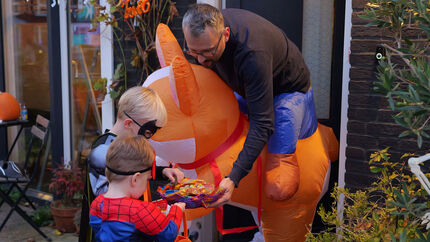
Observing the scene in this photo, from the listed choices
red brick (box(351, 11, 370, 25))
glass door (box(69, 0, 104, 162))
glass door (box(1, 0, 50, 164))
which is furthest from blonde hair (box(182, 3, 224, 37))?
glass door (box(1, 0, 50, 164))

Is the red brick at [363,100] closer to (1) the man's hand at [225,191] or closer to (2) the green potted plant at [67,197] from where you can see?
(1) the man's hand at [225,191]

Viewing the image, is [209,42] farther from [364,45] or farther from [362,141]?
[362,141]

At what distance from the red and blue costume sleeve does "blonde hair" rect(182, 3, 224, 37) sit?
3.23ft

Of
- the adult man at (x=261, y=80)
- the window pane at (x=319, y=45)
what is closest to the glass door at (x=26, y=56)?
the window pane at (x=319, y=45)

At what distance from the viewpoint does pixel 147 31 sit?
4840 millimetres

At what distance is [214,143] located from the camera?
3.25 m

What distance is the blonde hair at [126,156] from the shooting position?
2365 mm

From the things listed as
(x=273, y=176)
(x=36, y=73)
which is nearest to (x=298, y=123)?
(x=273, y=176)

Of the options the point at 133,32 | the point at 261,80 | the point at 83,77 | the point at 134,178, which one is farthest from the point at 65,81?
the point at 134,178

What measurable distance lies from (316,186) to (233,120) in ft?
2.43

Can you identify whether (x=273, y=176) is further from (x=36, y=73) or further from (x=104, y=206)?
(x=36, y=73)

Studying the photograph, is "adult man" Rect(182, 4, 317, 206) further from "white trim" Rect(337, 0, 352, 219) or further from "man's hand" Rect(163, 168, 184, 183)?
"white trim" Rect(337, 0, 352, 219)

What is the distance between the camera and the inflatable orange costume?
316cm

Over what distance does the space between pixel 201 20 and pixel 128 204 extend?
1058 mm
